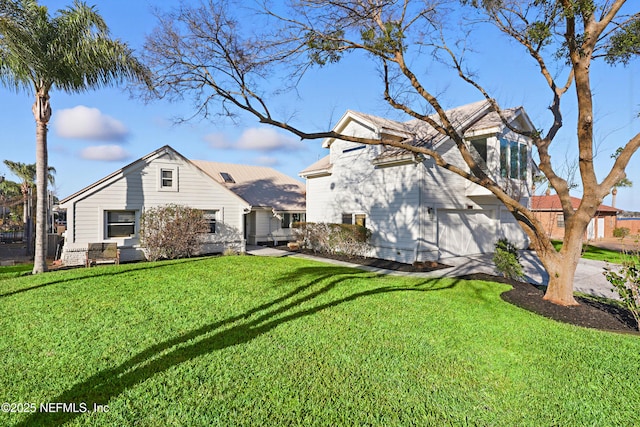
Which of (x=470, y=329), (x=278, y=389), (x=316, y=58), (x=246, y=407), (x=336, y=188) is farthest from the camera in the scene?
(x=336, y=188)

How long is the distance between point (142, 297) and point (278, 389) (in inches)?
201

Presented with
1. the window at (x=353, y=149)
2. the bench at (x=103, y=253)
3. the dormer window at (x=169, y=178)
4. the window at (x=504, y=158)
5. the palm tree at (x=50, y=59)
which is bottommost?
the bench at (x=103, y=253)

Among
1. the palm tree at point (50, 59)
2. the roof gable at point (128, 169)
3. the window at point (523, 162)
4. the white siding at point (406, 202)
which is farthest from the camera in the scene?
the window at point (523, 162)

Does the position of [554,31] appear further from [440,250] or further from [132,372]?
[132,372]

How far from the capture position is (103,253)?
41.8 feet

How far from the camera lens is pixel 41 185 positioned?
1009 cm

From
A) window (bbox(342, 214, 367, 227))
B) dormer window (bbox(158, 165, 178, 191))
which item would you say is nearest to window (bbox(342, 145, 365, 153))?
window (bbox(342, 214, 367, 227))

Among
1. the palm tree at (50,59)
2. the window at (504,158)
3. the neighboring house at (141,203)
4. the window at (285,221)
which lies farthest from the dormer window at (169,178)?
the window at (504,158)

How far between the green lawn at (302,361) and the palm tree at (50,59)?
4672 mm

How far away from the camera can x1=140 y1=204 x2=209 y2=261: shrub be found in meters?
13.7

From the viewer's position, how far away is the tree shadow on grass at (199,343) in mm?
3326

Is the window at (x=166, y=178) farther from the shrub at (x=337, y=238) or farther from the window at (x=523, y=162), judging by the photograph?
the window at (x=523, y=162)

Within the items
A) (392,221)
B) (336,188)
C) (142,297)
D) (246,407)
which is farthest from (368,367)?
(336,188)

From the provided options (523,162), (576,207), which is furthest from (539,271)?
(576,207)
